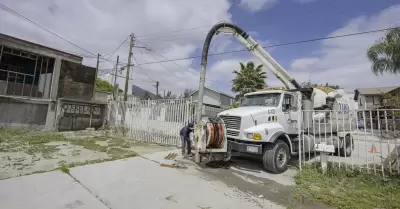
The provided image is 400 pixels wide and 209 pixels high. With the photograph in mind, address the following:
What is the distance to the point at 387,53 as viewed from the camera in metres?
8.41

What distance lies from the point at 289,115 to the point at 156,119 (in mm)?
6608

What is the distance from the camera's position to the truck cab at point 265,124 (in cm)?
582

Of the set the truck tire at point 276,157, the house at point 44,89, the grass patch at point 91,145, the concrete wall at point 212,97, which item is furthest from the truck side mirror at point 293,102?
the concrete wall at point 212,97

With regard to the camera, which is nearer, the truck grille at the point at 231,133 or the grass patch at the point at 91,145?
the truck grille at the point at 231,133

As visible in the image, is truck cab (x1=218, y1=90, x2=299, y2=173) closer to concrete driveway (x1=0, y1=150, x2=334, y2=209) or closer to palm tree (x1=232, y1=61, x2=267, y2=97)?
concrete driveway (x1=0, y1=150, x2=334, y2=209)

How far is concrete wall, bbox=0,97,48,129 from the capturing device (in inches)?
492

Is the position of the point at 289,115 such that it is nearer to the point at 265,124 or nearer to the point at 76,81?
the point at 265,124

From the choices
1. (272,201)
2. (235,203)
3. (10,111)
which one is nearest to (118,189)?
(235,203)

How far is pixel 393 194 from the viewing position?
4.13m

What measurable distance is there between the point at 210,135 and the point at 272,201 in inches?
98.3

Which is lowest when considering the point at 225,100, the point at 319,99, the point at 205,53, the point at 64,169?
the point at 64,169

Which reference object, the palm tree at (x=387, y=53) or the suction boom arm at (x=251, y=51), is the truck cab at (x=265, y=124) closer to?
the suction boom arm at (x=251, y=51)

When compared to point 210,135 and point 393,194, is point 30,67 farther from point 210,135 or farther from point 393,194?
point 393,194

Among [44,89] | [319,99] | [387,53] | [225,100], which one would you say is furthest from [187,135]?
[225,100]
